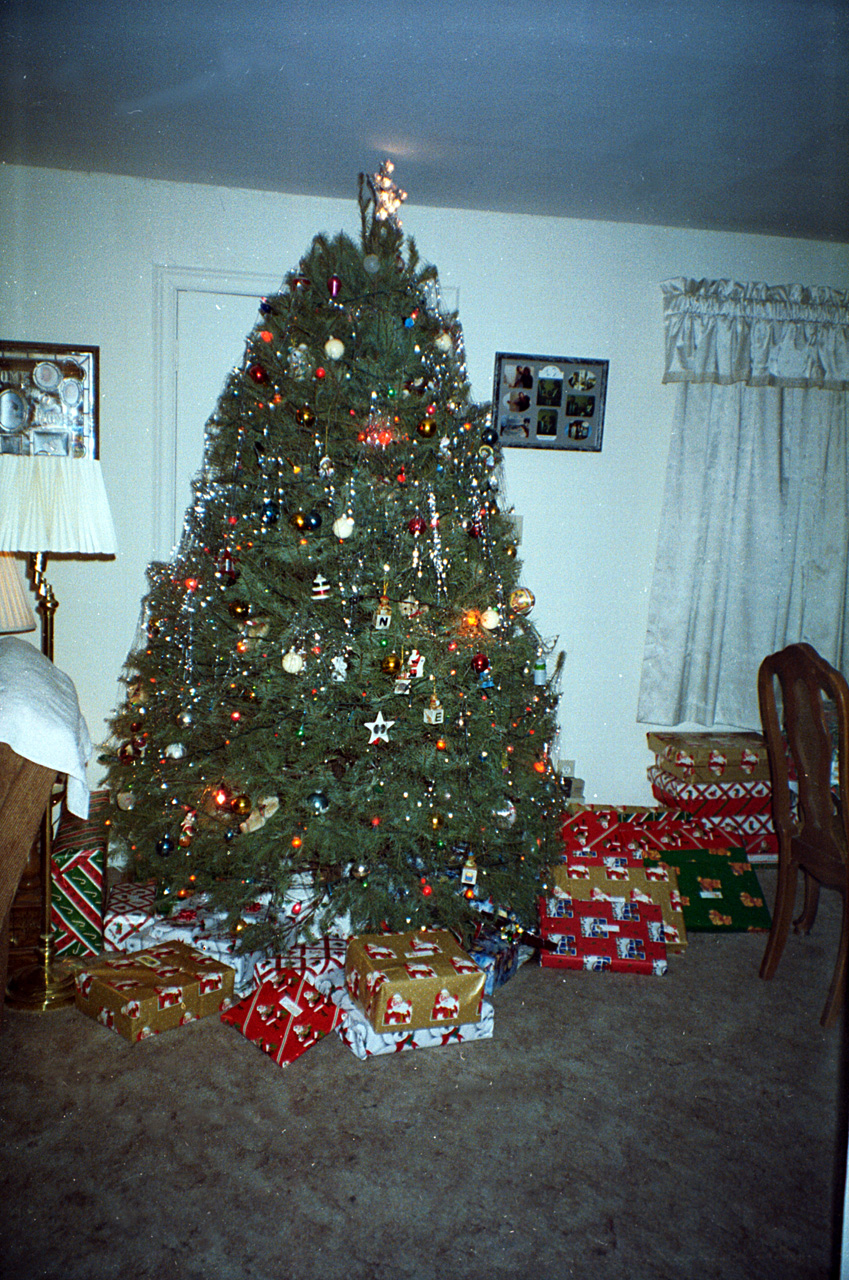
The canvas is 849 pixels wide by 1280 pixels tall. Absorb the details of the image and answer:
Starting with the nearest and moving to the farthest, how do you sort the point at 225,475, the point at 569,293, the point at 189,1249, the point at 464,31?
the point at 189,1249 → the point at 464,31 → the point at 225,475 → the point at 569,293

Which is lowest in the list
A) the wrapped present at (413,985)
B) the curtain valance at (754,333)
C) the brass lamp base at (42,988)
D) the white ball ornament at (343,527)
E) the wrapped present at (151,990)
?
the brass lamp base at (42,988)

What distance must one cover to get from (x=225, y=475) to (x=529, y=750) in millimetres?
1247

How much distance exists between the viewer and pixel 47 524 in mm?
2041

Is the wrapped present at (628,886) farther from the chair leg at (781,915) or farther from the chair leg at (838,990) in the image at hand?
the chair leg at (838,990)

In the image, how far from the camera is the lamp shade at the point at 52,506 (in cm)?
200

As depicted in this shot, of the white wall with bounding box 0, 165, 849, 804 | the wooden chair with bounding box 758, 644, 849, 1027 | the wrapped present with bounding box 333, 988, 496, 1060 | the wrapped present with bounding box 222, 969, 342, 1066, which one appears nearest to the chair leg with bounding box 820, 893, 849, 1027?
the wooden chair with bounding box 758, 644, 849, 1027

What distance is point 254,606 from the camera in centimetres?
223

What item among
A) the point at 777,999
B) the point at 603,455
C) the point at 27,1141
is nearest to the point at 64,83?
the point at 603,455

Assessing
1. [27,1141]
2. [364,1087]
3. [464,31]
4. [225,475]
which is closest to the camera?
[27,1141]

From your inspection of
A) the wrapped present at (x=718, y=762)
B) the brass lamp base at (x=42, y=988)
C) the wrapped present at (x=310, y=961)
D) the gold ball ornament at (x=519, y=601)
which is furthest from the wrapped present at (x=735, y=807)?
the brass lamp base at (x=42, y=988)

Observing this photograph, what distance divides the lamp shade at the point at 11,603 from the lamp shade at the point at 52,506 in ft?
0.20

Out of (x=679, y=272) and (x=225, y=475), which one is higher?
(x=679, y=272)

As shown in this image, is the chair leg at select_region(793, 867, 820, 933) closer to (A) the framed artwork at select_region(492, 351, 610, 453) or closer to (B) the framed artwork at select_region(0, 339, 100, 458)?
(A) the framed artwork at select_region(492, 351, 610, 453)

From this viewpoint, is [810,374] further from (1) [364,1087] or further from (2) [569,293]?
(1) [364,1087]
